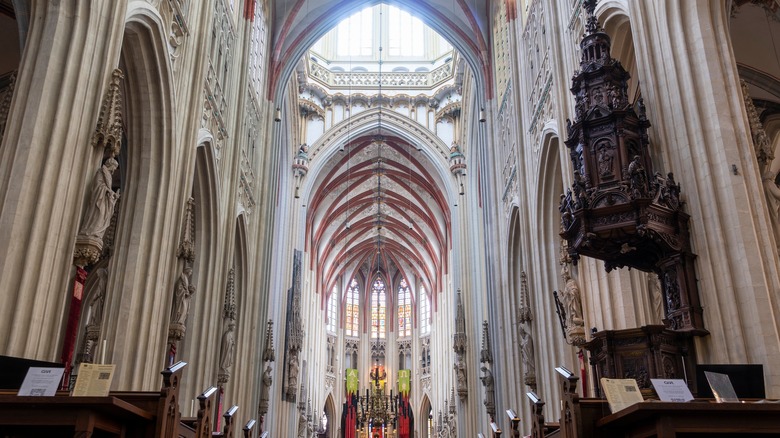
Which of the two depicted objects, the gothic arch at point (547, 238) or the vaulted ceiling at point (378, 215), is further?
the vaulted ceiling at point (378, 215)

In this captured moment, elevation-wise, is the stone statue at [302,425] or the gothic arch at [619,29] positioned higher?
the gothic arch at [619,29]

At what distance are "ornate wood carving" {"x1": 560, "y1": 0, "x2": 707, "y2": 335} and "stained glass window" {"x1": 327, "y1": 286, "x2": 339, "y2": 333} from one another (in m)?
38.5

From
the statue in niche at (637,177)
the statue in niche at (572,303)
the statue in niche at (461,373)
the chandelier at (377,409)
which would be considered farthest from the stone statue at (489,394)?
the chandelier at (377,409)

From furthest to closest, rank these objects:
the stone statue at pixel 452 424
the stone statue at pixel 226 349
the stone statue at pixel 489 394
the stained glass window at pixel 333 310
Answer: the stained glass window at pixel 333 310
the stone statue at pixel 452 424
the stone statue at pixel 489 394
the stone statue at pixel 226 349

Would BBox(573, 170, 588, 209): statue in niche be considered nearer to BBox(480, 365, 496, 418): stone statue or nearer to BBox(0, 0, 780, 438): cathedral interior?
BBox(0, 0, 780, 438): cathedral interior

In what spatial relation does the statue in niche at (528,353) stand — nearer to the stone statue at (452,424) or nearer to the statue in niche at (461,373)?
the statue in niche at (461,373)

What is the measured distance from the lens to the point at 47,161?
729 cm

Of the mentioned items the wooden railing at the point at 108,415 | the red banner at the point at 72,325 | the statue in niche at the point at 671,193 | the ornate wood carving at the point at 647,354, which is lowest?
the wooden railing at the point at 108,415

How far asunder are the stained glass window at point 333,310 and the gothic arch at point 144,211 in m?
35.6

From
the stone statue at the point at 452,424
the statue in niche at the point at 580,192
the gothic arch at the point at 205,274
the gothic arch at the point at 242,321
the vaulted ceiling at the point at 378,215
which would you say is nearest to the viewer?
the statue in niche at the point at 580,192

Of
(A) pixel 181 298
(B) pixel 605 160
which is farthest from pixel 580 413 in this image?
(A) pixel 181 298

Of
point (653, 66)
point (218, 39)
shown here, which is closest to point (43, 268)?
point (653, 66)

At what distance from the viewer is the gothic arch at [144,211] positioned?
33.0 feet

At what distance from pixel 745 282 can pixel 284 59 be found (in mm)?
17915
